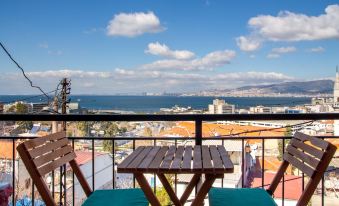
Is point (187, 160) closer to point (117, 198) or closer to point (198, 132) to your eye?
point (117, 198)

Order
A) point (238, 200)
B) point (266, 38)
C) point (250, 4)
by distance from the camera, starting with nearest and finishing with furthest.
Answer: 1. point (238, 200)
2. point (250, 4)
3. point (266, 38)

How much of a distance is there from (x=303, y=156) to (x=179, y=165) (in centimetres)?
80

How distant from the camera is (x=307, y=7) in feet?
180

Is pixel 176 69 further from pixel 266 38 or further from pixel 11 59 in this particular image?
pixel 11 59

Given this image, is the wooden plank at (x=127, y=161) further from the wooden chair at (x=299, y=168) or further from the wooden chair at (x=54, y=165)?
the wooden chair at (x=299, y=168)

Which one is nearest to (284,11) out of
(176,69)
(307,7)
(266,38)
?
(307,7)

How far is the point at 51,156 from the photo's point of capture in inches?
91.7

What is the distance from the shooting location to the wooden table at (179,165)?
1.95 meters

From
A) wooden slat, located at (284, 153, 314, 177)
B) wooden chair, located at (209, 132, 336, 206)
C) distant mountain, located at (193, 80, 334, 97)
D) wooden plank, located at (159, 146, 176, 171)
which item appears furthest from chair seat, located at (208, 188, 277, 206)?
distant mountain, located at (193, 80, 334, 97)

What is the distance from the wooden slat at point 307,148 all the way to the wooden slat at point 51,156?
158 centimetres

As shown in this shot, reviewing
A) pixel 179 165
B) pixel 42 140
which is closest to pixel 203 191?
pixel 179 165

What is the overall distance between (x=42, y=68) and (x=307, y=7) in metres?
43.0

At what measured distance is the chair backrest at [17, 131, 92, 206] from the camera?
2.03 meters

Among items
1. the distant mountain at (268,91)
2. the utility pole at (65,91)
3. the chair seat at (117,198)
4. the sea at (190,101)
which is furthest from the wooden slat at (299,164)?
the distant mountain at (268,91)
